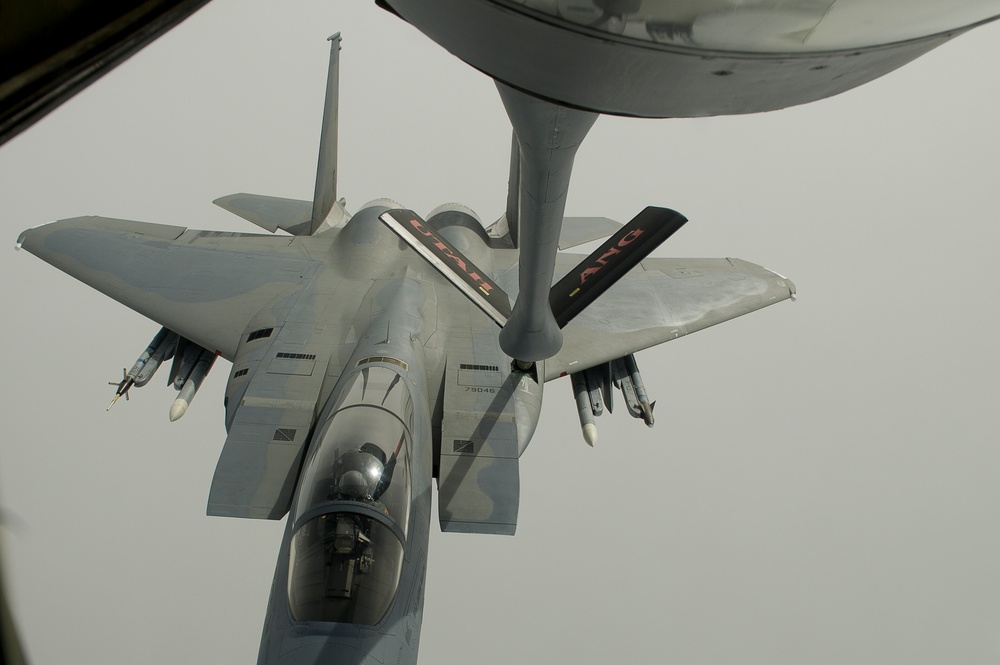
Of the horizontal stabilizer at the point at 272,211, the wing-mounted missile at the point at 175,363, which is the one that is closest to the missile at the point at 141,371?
the wing-mounted missile at the point at 175,363

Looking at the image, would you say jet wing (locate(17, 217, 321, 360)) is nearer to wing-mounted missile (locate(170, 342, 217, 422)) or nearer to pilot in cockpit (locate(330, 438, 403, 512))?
wing-mounted missile (locate(170, 342, 217, 422))

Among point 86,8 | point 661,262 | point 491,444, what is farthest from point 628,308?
point 86,8

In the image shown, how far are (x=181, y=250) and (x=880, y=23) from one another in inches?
334

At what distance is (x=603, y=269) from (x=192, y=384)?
485cm

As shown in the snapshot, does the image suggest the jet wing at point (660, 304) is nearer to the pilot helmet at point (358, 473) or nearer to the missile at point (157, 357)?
the pilot helmet at point (358, 473)

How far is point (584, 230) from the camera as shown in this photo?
1018 centimetres

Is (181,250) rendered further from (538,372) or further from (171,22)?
(171,22)

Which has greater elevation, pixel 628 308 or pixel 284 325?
pixel 628 308

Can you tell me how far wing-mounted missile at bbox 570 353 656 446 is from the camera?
808 centimetres

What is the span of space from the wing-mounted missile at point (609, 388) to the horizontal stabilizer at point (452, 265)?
113 inches

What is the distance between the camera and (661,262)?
9.52m

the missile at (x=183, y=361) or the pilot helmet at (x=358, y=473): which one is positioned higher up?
the missile at (x=183, y=361)

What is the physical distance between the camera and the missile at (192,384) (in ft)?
24.5

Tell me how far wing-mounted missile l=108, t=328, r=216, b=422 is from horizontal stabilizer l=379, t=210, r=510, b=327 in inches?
143
